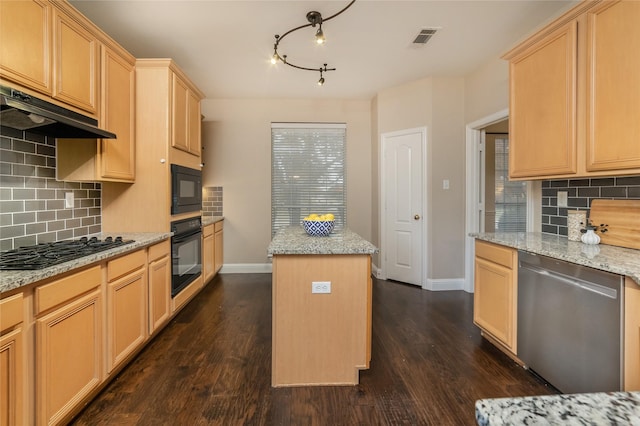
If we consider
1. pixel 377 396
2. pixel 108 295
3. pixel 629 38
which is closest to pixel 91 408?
pixel 108 295

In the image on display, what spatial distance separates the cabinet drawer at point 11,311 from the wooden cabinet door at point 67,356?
0.42 ft

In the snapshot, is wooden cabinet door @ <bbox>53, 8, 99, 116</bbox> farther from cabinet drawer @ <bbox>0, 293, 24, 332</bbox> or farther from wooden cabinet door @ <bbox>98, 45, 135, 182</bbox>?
cabinet drawer @ <bbox>0, 293, 24, 332</bbox>

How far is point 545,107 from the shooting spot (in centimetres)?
211

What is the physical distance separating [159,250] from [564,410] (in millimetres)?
2647

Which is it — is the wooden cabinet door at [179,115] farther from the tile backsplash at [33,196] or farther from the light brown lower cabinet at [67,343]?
the light brown lower cabinet at [67,343]

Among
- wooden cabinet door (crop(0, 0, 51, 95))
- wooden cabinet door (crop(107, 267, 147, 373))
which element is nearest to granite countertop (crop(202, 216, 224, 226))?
wooden cabinet door (crop(107, 267, 147, 373))

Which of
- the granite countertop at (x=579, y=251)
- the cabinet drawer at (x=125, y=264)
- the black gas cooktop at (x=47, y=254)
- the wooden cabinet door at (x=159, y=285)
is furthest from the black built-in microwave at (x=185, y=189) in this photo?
the granite countertop at (x=579, y=251)

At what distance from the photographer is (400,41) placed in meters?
2.88

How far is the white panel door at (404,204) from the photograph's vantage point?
153 inches

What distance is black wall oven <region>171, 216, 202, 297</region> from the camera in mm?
2738

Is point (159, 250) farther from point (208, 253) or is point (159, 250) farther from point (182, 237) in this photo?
point (208, 253)

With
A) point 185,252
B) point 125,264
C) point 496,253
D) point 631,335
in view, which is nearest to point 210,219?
point 185,252

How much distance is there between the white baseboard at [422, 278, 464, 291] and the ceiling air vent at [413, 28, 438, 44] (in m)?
2.71

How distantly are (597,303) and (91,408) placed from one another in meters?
2.81
